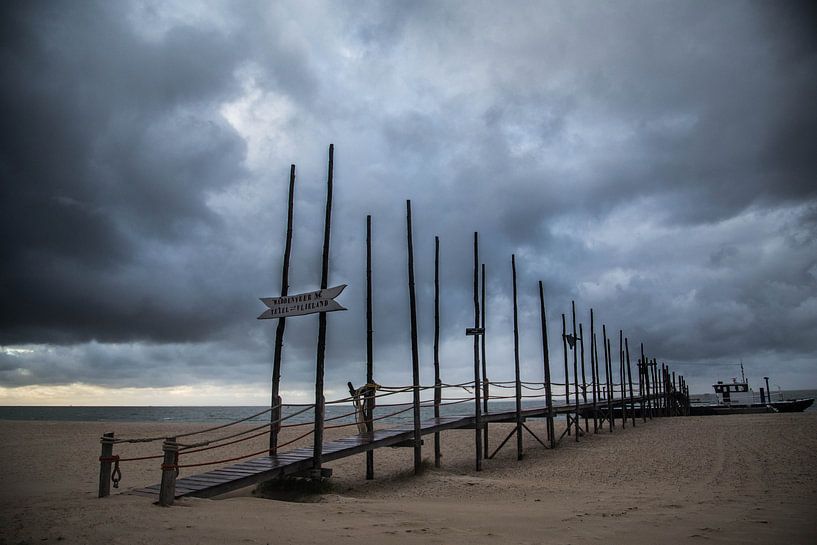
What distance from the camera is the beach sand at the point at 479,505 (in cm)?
594

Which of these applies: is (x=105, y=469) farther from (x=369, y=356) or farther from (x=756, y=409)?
(x=756, y=409)

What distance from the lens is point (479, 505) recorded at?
887 cm

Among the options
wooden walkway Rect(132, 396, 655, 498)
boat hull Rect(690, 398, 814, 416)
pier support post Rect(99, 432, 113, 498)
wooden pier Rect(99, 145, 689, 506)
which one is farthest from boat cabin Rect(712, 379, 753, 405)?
pier support post Rect(99, 432, 113, 498)

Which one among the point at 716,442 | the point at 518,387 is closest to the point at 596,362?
the point at 716,442

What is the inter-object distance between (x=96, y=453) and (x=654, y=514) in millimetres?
20225

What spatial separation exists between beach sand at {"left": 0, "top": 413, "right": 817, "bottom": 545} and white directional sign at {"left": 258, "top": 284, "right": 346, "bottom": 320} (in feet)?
10.7

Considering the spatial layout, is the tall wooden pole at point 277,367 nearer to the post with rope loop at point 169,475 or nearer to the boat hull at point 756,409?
the post with rope loop at point 169,475

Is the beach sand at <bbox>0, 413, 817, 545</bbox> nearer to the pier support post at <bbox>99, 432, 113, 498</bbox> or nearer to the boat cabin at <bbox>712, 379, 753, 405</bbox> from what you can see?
the pier support post at <bbox>99, 432, 113, 498</bbox>

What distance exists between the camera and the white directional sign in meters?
9.63

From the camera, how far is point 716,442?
Result: 19.7 metres

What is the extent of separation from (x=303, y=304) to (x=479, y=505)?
4693 mm

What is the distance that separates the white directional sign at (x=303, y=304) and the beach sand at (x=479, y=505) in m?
3.26

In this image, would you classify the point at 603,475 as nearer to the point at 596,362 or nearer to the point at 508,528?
the point at 508,528

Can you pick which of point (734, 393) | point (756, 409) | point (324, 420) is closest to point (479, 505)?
point (324, 420)
